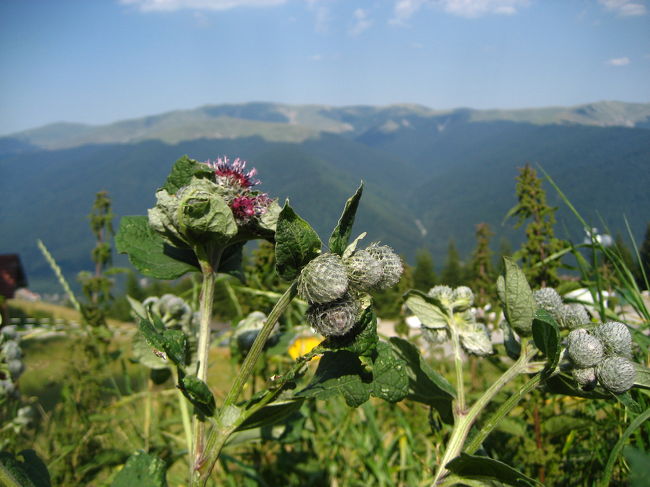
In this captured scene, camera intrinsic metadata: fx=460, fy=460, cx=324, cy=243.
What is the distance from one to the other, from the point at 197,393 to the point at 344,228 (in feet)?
1.74

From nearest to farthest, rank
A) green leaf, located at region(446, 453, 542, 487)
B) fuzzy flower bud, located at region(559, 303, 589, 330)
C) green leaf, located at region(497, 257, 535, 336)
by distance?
green leaf, located at region(446, 453, 542, 487), green leaf, located at region(497, 257, 535, 336), fuzzy flower bud, located at region(559, 303, 589, 330)

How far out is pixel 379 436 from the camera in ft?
9.64

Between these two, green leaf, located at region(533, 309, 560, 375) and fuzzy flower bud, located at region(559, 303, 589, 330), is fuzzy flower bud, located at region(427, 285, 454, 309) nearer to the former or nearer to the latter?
fuzzy flower bud, located at region(559, 303, 589, 330)

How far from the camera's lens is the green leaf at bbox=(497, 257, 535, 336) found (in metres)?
1.38

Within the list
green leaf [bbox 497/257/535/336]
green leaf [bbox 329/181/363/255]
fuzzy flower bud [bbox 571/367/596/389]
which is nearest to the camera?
green leaf [bbox 329/181/363/255]

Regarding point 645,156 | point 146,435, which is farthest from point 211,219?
point 645,156

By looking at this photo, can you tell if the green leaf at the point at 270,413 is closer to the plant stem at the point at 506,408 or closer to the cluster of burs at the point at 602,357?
the plant stem at the point at 506,408

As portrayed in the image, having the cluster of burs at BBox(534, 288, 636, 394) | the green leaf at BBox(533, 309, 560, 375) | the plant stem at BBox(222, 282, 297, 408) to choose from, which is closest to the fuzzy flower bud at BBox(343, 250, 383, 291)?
the plant stem at BBox(222, 282, 297, 408)

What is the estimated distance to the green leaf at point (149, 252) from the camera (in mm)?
1443

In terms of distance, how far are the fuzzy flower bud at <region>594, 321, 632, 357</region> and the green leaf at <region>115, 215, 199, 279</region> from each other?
1.23 m

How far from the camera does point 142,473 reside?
1288mm

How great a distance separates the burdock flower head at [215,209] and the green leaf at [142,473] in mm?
631

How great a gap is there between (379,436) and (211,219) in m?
2.26

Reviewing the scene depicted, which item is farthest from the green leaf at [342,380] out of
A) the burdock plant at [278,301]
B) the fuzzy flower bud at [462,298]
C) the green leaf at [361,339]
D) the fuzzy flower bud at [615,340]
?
the fuzzy flower bud at [615,340]
